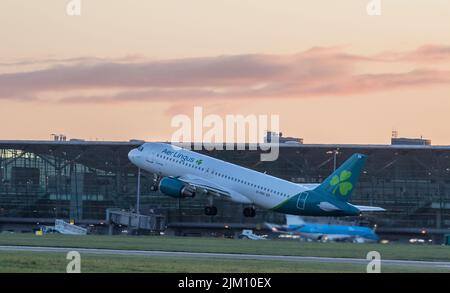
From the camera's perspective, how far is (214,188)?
11831cm

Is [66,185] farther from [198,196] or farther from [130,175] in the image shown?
[198,196]

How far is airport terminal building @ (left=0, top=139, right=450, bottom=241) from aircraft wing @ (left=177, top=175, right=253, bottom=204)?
3655cm

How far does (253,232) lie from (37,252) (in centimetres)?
8956

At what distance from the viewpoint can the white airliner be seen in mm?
107250

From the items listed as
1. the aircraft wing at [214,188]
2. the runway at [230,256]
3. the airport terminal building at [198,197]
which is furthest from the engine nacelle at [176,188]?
the runway at [230,256]

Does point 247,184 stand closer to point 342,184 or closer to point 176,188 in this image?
point 176,188

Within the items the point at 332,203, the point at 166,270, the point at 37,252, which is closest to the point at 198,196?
the point at 332,203

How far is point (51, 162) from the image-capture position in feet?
567

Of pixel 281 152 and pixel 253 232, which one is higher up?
pixel 281 152

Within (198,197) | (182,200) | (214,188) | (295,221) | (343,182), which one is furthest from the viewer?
(182,200)

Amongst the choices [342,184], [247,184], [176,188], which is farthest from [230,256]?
[247,184]

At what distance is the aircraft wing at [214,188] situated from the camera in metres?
118

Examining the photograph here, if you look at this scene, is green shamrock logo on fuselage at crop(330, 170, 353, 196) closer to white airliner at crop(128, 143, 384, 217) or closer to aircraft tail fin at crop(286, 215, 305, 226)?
white airliner at crop(128, 143, 384, 217)

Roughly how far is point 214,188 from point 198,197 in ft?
143
